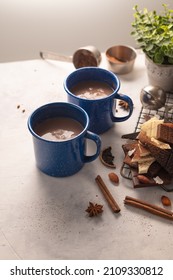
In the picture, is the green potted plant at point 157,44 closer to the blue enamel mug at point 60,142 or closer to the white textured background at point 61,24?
the blue enamel mug at point 60,142

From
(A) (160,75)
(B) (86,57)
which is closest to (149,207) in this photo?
(A) (160,75)

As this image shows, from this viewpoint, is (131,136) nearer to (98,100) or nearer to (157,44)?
(98,100)

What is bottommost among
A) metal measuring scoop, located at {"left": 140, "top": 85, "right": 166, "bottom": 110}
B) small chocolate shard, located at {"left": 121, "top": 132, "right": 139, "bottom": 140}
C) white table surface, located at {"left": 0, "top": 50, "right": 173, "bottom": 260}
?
white table surface, located at {"left": 0, "top": 50, "right": 173, "bottom": 260}

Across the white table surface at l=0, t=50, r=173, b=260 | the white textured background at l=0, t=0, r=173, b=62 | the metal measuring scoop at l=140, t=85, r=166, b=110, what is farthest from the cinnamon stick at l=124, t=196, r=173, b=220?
the white textured background at l=0, t=0, r=173, b=62

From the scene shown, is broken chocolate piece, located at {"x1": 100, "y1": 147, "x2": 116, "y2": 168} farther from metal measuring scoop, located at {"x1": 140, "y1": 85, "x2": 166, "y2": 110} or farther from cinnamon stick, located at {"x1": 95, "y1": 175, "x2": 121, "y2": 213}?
metal measuring scoop, located at {"x1": 140, "y1": 85, "x2": 166, "y2": 110}

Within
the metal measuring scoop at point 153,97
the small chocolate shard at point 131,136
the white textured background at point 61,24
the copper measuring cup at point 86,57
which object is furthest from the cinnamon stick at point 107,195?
the white textured background at point 61,24
